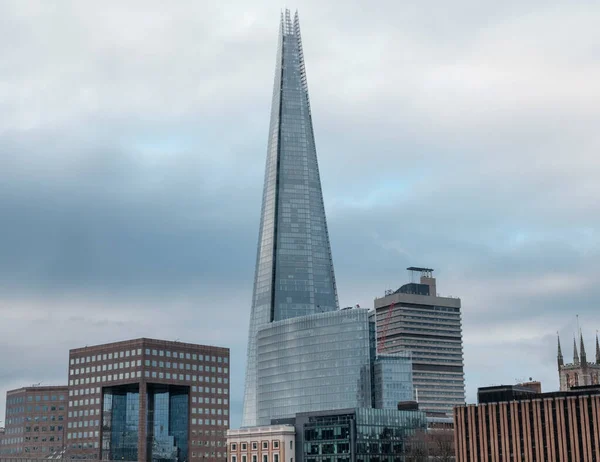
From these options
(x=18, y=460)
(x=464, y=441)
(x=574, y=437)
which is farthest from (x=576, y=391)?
(x=18, y=460)

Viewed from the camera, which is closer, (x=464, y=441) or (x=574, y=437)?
(x=574, y=437)

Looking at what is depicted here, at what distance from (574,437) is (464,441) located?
2480 centimetres

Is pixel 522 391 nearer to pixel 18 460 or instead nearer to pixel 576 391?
pixel 576 391

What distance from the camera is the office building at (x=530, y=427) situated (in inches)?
6969

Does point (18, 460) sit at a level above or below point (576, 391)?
below

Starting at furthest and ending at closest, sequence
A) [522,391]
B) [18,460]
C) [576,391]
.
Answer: [522,391] < [576,391] < [18,460]

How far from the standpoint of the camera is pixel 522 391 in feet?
650

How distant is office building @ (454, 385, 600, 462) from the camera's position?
177000 millimetres

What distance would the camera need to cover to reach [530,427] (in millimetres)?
184375

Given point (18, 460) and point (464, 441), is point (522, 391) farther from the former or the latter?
point (18, 460)

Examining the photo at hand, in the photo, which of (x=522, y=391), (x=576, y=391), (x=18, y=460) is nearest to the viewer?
(x=18, y=460)

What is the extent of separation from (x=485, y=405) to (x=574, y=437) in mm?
20047

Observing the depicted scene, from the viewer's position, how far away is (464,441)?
195625 millimetres

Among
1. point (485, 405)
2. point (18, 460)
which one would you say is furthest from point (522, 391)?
point (18, 460)
